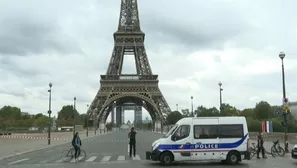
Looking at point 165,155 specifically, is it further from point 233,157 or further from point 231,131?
point 231,131

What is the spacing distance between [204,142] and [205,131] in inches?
24.4

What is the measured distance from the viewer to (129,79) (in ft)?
329

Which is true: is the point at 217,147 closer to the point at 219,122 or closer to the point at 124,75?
the point at 219,122

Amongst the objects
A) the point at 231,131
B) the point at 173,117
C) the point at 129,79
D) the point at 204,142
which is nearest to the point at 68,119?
the point at 129,79

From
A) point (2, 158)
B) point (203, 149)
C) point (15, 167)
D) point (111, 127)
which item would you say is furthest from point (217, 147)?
point (111, 127)

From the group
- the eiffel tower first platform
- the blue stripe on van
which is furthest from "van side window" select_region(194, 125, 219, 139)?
the eiffel tower first platform

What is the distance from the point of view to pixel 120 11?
10319 cm

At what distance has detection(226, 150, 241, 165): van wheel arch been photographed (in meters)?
20.3

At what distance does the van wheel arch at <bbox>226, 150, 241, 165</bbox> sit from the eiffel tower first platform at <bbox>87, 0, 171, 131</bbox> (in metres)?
73.9

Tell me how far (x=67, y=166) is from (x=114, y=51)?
82.6 meters

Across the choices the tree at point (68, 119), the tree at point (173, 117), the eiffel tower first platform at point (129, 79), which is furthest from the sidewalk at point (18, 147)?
the eiffel tower first platform at point (129, 79)

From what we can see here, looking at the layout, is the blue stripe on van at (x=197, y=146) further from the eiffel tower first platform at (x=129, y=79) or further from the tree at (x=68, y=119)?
the eiffel tower first platform at (x=129, y=79)

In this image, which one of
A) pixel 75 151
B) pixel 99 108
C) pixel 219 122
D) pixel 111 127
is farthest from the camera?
pixel 111 127

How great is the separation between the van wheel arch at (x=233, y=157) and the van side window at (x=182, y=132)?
2.41 metres
